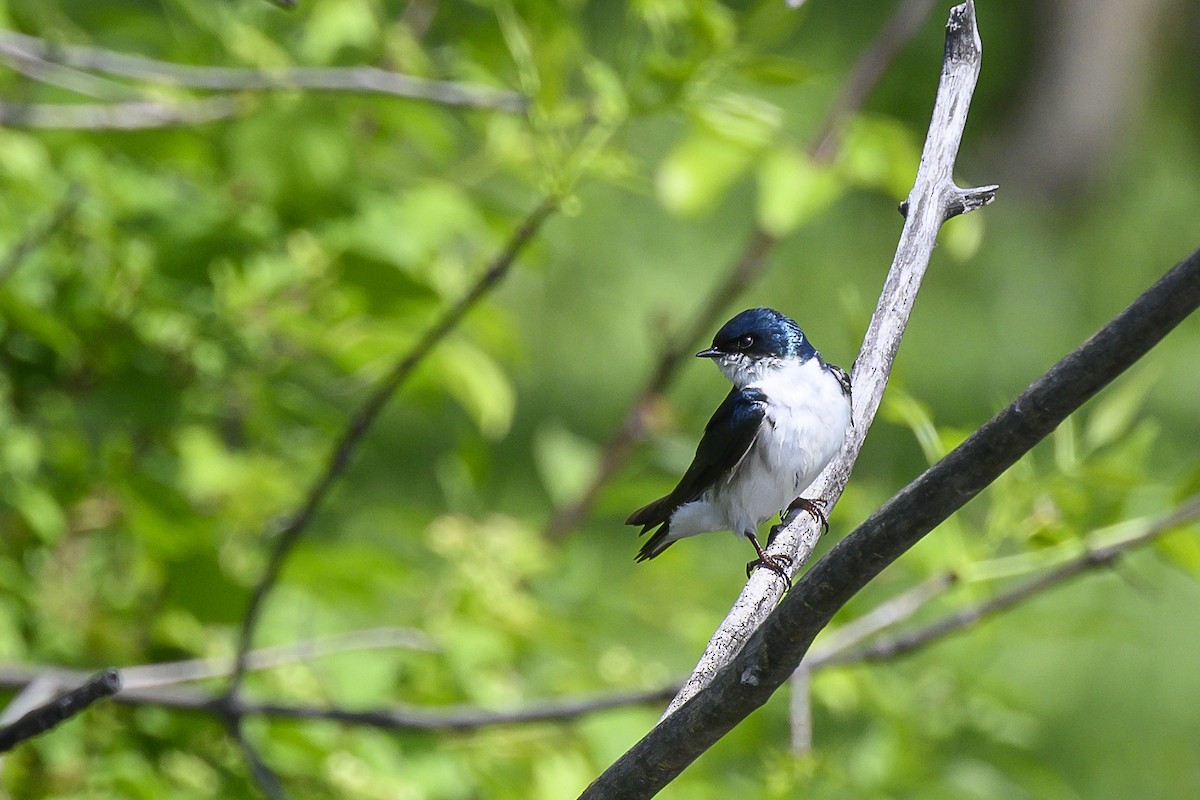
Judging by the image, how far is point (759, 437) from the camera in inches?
38.4

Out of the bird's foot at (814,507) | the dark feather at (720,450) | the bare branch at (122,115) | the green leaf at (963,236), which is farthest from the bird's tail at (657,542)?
the bare branch at (122,115)

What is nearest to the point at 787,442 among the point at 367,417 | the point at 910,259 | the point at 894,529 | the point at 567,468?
the point at 910,259

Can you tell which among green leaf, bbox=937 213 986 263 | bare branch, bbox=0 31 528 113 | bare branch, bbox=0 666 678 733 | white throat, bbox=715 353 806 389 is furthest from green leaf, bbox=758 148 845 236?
bare branch, bbox=0 666 678 733

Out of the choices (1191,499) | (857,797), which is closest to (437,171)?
(857,797)

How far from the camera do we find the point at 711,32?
46.6 inches

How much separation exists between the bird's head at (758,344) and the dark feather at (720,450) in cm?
3

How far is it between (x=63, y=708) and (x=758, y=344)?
54 cm

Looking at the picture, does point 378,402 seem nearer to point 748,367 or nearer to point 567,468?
point 748,367

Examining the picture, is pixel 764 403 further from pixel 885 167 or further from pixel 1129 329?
pixel 885 167

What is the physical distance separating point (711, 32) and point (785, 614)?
0.70 metres

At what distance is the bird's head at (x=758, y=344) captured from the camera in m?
1.01

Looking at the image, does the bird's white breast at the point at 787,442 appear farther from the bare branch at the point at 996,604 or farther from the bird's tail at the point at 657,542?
the bare branch at the point at 996,604

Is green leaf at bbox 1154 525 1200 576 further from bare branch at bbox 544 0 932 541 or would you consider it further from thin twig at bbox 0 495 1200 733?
bare branch at bbox 544 0 932 541

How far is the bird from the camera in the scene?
89cm
